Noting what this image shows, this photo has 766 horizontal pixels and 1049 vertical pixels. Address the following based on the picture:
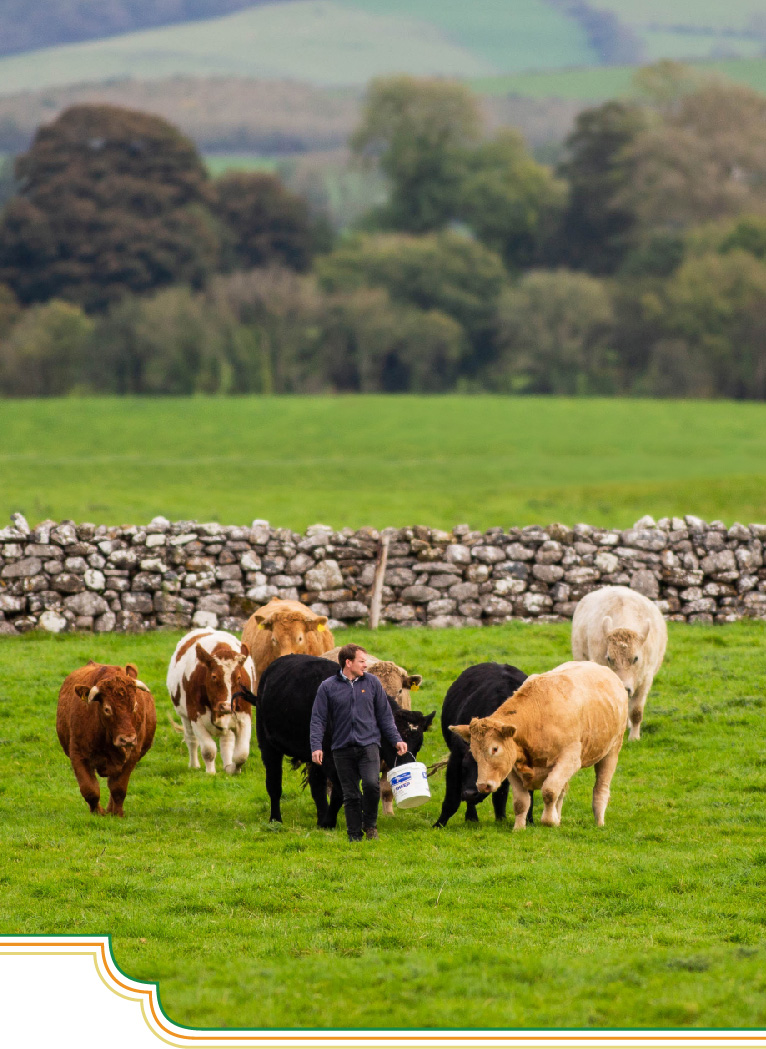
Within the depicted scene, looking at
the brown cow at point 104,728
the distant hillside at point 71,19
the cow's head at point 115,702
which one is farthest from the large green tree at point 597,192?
the distant hillside at point 71,19

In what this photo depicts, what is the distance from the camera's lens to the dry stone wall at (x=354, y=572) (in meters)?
22.3

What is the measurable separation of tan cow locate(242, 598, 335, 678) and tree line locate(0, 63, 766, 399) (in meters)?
54.1

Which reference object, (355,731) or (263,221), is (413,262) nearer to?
(263,221)

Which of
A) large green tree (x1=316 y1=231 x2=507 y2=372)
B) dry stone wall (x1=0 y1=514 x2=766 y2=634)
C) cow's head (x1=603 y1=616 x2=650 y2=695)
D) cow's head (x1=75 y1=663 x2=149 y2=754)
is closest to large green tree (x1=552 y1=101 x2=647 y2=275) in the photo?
large green tree (x1=316 y1=231 x2=507 y2=372)

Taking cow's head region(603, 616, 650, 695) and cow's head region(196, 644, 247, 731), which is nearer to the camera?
cow's head region(196, 644, 247, 731)

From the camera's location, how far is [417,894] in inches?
420

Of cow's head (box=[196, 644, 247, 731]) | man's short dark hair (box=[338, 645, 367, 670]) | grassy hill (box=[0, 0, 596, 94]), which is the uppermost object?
grassy hill (box=[0, 0, 596, 94])

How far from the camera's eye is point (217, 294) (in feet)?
251

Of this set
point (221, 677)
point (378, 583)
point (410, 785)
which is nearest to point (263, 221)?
point (378, 583)

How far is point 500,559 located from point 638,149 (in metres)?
71.2

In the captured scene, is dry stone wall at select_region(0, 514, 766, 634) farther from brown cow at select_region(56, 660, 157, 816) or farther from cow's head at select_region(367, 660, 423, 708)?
brown cow at select_region(56, 660, 157, 816)

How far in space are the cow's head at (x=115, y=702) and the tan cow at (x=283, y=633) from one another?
3.09 metres

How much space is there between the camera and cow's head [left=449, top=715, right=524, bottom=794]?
12008mm

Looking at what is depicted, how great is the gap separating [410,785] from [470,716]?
69.4 inches
